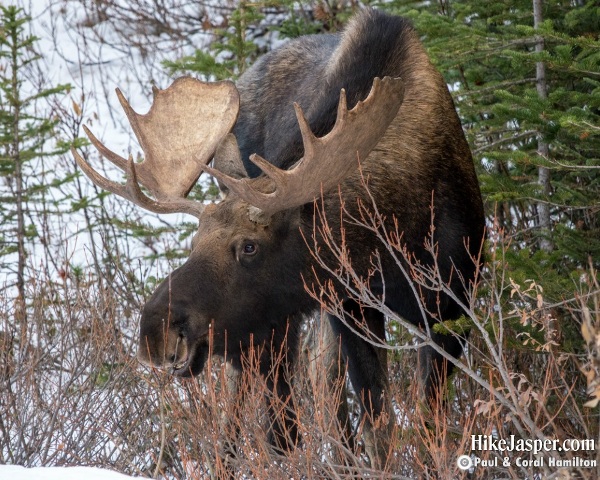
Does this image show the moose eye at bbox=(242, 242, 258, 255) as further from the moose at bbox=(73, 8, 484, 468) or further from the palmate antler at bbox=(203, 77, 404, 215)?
the palmate antler at bbox=(203, 77, 404, 215)

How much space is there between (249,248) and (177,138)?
45.7 inches

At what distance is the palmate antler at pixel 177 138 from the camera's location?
18.6 feet

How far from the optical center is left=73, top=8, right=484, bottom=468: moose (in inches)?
192

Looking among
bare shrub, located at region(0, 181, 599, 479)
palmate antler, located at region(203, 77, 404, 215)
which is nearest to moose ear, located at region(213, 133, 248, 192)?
palmate antler, located at region(203, 77, 404, 215)

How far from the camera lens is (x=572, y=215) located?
6590 millimetres

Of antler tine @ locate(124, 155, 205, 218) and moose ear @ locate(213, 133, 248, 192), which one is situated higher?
moose ear @ locate(213, 133, 248, 192)

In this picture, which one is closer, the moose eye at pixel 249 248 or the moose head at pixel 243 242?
the moose head at pixel 243 242

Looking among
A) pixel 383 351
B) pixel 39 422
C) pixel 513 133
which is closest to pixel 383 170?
pixel 383 351

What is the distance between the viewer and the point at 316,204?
4977 mm

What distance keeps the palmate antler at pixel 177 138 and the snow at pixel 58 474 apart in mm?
1817

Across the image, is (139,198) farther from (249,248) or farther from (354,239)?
(354,239)

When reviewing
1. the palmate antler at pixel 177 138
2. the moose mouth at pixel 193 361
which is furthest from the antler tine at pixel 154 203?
the moose mouth at pixel 193 361

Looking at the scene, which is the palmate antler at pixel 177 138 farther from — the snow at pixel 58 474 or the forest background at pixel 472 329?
the snow at pixel 58 474

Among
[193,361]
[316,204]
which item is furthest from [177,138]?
[193,361]
